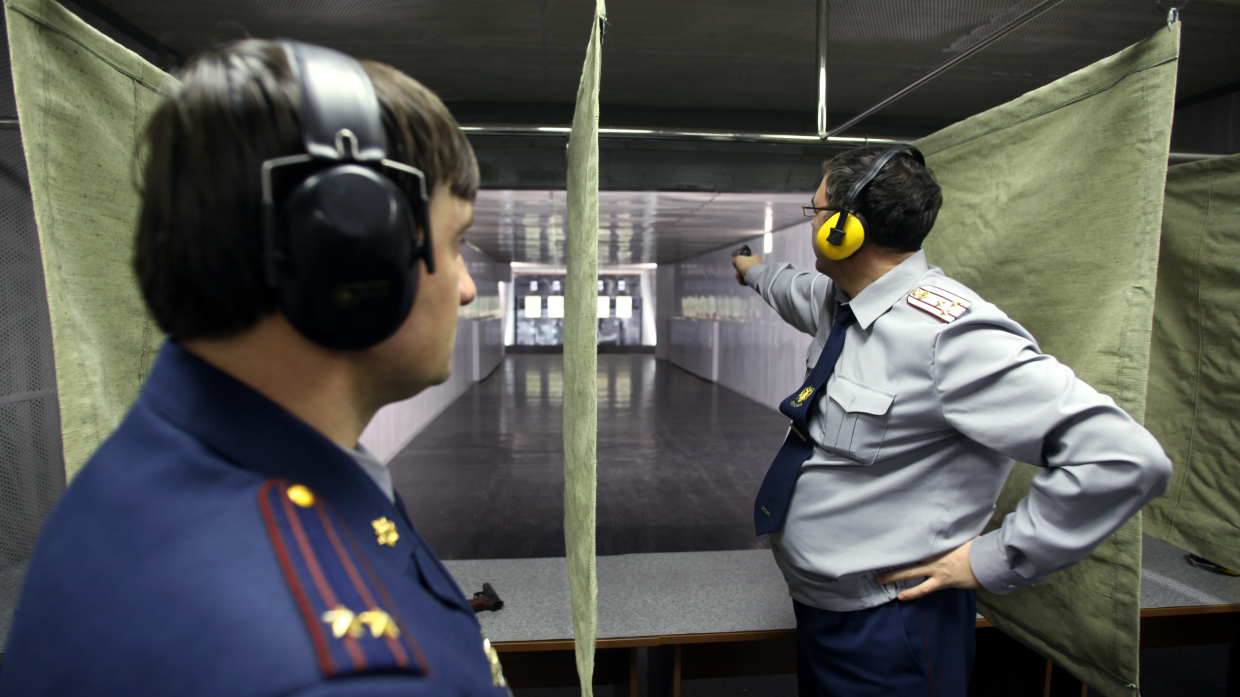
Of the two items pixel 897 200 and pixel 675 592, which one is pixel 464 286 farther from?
pixel 675 592

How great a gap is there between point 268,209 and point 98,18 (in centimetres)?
275

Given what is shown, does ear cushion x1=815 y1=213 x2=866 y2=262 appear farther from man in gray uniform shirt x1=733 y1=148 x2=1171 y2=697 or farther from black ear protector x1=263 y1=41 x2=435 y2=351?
black ear protector x1=263 y1=41 x2=435 y2=351

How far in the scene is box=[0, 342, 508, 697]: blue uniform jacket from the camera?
0.31 m

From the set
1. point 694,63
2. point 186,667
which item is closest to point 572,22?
point 694,63

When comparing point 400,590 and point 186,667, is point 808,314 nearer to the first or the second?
point 400,590

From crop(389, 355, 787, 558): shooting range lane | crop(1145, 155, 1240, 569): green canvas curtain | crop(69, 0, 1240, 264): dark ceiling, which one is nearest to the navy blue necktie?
crop(1145, 155, 1240, 569): green canvas curtain

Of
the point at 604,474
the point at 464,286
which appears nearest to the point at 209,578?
the point at 464,286

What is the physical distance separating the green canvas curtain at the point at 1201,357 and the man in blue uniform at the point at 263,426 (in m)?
2.20

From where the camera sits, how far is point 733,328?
9656 millimetres

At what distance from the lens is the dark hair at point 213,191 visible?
38 cm

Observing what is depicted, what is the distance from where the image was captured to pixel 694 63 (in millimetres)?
2992

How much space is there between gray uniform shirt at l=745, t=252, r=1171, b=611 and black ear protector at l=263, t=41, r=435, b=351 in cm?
93

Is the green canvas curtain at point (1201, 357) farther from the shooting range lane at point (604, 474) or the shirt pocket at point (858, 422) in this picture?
the shooting range lane at point (604, 474)

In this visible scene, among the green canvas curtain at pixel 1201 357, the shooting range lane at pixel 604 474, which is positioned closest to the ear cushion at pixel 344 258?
the green canvas curtain at pixel 1201 357
